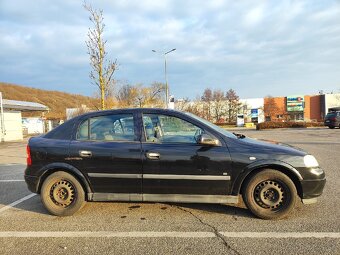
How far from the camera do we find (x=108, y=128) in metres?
4.86

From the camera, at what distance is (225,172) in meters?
4.40

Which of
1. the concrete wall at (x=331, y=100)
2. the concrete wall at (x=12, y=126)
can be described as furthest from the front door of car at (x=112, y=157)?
the concrete wall at (x=331, y=100)

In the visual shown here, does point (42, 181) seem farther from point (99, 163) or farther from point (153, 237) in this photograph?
point (153, 237)

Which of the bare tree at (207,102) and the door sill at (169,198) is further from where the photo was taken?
the bare tree at (207,102)

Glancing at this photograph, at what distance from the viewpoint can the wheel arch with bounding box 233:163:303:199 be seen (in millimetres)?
4348

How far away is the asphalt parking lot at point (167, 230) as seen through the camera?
→ 3.53m

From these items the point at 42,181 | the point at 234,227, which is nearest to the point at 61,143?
the point at 42,181

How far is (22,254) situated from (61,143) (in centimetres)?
183

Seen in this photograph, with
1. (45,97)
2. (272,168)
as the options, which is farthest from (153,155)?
(45,97)

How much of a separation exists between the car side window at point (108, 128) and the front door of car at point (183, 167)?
1.16 ft

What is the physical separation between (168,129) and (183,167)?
64 cm

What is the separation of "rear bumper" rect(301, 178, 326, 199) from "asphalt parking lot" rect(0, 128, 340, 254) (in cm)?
29

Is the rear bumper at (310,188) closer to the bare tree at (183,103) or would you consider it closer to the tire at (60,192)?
the tire at (60,192)

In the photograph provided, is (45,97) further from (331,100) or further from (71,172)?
(71,172)
